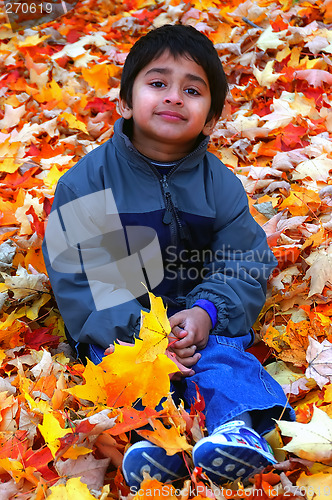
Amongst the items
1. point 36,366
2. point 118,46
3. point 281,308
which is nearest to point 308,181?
point 281,308

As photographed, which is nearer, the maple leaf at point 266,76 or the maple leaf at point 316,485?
the maple leaf at point 316,485

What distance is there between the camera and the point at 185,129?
1.80 metres

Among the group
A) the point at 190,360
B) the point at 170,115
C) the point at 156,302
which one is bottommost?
the point at 190,360

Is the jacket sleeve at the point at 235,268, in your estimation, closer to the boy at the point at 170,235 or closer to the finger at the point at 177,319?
the boy at the point at 170,235

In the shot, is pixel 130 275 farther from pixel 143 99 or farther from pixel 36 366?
pixel 143 99

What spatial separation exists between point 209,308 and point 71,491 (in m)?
0.73

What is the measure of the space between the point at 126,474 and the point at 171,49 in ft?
4.53

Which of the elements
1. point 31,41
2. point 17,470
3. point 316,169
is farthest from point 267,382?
point 31,41

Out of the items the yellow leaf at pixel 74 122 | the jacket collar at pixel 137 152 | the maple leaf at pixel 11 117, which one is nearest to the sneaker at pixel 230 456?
the jacket collar at pixel 137 152

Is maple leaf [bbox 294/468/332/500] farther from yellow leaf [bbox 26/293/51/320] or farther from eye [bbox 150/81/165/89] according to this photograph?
eye [bbox 150/81/165/89]

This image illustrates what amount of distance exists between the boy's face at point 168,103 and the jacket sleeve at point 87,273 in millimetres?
284

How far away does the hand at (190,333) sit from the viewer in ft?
5.32

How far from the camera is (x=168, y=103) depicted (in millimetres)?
1755

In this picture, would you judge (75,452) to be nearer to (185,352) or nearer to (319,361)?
(185,352)
